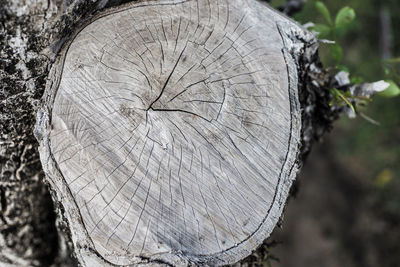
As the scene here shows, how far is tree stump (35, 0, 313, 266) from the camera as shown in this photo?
1.24m

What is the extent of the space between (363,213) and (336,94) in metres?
2.66

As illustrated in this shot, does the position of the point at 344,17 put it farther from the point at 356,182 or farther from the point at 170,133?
the point at 356,182

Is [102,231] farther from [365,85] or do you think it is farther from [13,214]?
[365,85]

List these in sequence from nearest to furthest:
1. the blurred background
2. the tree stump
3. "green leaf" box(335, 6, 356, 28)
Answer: the tree stump < "green leaf" box(335, 6, 356, 28) < the blurred background

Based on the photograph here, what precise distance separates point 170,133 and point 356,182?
3.35 meters

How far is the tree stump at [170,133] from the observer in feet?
4.07

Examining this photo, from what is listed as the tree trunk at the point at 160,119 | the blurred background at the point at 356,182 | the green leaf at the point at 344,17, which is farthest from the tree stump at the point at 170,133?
the blurred background at the point at 356,182

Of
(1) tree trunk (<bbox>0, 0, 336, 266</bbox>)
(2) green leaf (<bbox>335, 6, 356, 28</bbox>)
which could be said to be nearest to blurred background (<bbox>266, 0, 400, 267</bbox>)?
(2) green leaf (<bbox>335, 6, 356, 28</bbox>)

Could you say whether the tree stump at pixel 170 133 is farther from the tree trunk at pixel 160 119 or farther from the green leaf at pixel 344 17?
the green leaf at pixel 344 17

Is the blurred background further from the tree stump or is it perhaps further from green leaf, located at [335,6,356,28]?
the tree stump

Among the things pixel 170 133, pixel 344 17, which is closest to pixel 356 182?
pixel 344 17

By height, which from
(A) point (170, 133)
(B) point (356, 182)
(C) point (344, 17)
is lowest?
(B) point (356, 182)

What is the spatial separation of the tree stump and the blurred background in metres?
2.49

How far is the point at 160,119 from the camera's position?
1303 mm
